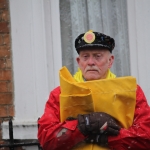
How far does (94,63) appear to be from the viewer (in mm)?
3176

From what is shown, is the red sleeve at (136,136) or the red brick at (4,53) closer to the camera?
the red sleeve at (136,136)

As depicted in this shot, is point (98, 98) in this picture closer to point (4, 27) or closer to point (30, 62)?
point (30, 62)

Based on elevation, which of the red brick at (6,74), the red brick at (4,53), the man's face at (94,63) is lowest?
the red brick at (6,74)

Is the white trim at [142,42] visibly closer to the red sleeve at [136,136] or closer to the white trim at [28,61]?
the white trim at [28,61]

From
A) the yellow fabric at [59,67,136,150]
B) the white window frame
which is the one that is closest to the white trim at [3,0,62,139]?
the white window frame

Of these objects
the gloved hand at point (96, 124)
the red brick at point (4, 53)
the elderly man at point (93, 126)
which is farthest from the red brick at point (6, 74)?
the gloved hand at point (96, 124)

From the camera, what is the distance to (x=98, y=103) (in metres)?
3.04

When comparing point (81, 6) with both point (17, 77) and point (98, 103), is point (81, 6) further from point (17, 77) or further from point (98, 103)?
point (98, 103)

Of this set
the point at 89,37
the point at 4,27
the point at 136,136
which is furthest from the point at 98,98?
the point at 4,27

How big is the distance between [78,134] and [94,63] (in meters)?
0.51

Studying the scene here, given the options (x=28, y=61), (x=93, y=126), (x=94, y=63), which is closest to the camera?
(x=93, y=126)

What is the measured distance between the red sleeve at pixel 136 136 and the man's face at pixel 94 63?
36 centimetres

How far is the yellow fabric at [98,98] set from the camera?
3.00 metres

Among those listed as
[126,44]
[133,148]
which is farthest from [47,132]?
[126,44]
